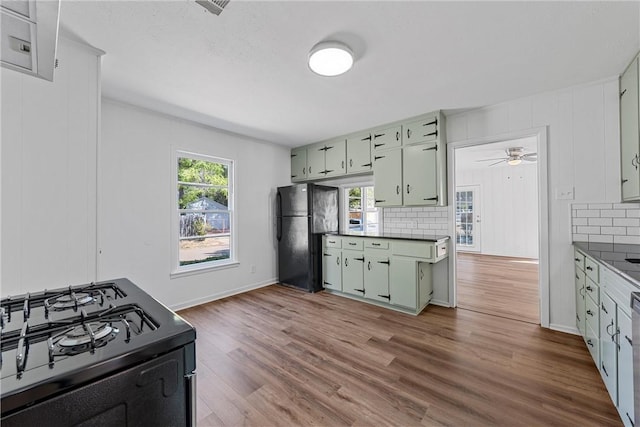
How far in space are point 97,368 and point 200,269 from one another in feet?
10.7

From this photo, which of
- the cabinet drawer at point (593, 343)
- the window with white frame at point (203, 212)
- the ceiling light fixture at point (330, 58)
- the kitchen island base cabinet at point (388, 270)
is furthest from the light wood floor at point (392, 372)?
the ceiling light fixture at point (330, 58)

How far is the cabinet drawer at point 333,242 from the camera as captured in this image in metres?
3.89

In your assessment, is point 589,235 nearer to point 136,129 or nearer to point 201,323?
point 201,323

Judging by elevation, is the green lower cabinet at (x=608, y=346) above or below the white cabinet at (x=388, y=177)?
below

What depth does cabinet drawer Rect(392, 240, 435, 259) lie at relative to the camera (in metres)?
3.01

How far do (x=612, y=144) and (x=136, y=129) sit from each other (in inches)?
192

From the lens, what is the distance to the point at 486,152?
5.53 metres

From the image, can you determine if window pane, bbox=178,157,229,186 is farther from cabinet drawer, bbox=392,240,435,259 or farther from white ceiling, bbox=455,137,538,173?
white ceiling, bbox=455,137,538,173

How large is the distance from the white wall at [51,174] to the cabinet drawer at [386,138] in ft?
9.97

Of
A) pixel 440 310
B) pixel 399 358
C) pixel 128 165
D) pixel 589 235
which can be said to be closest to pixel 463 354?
pixel 399 358

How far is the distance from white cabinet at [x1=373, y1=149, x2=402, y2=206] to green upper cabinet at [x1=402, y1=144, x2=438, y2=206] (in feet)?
0.23

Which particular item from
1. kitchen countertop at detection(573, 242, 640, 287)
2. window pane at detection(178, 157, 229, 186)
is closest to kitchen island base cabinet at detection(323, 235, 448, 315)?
kitchen countertop at detection(573, 242, 640, 287)

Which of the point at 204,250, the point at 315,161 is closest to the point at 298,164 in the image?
the point at 315,161

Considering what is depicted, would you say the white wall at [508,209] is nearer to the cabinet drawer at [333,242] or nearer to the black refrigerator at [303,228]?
the black refrigerator at [303,228]
